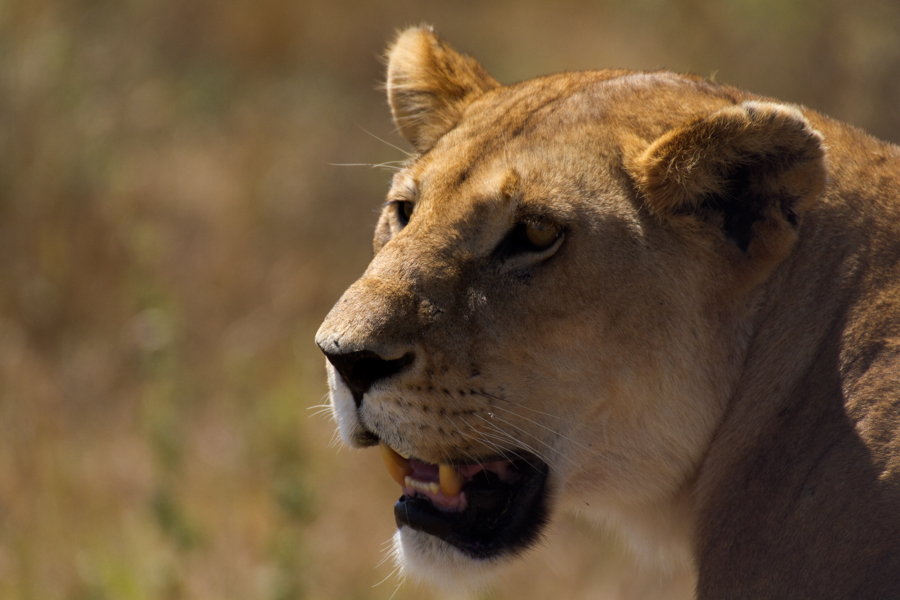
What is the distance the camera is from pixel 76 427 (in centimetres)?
601

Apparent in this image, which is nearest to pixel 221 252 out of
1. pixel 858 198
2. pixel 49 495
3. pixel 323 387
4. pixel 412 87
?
pixel 323 387

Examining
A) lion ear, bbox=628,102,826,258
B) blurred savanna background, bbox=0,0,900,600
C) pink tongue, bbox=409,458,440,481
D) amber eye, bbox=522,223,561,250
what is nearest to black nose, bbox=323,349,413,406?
pink tongue, bbox=409,458,440,481

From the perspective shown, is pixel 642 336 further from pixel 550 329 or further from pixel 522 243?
pixel 522 243

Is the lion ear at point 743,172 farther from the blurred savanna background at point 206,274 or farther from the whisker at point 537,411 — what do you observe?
the blurred savanna background at point 206,274

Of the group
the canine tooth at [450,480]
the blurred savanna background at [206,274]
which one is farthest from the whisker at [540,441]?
the blurred savanna background at [206,274]

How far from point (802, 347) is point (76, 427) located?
188 inches

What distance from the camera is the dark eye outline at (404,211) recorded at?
3.01 metres

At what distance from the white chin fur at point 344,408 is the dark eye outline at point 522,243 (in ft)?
1.78

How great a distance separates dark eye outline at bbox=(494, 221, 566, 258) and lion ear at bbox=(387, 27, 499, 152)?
0.88 meters

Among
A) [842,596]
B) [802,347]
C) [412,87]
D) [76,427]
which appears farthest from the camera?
[76,427]

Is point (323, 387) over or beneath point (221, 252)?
beneath

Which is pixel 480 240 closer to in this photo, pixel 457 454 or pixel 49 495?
pixel 457 454

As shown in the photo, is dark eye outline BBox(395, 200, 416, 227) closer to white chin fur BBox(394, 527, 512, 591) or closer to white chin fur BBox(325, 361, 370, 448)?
white chin fur BBox(325, 361, 370, 448)

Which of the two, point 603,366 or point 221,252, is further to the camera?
point 221,252
